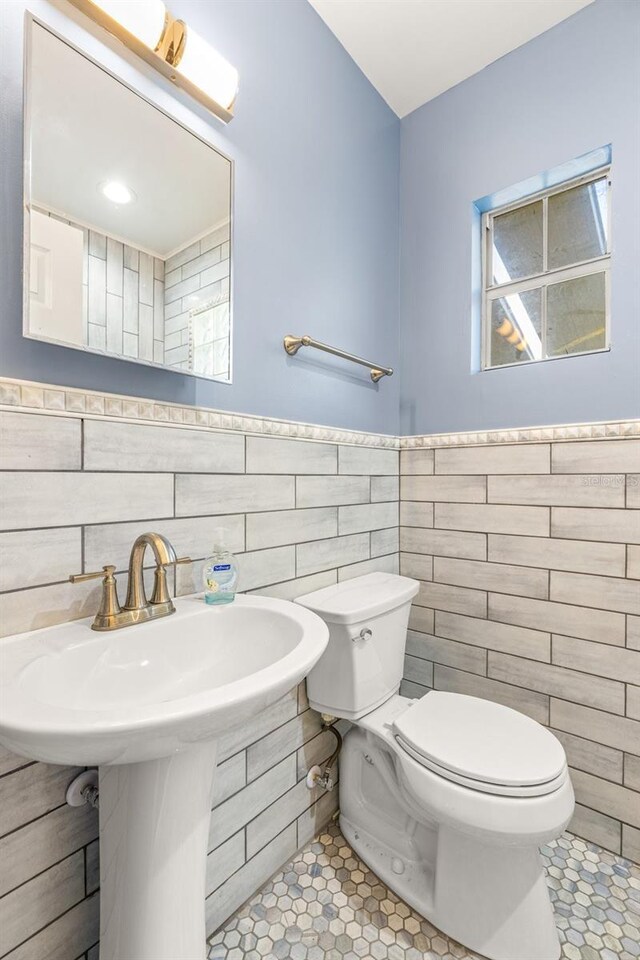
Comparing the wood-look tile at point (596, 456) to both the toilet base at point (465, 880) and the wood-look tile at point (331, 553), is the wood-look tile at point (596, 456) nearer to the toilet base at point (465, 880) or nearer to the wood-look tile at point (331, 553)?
the wood-look tile at point (331, 553)

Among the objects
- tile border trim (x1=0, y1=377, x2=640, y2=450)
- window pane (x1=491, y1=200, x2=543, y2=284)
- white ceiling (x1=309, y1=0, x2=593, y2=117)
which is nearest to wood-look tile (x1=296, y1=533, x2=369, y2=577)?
tile border trim (x1=0, y1=377, x2=640, y2=450)

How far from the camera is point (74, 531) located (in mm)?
862

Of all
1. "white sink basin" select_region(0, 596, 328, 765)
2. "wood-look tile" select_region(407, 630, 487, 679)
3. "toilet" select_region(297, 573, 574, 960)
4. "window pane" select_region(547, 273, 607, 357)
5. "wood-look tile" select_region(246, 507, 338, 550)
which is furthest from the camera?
"wood-look tile" select_region(407, 630, 487, 679)

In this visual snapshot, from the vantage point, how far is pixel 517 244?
1.71 metres

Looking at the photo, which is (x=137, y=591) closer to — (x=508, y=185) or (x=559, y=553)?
(x=559, y=553)

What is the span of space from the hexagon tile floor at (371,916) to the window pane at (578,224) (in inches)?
76.4

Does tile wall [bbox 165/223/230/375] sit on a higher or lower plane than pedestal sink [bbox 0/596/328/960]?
higher

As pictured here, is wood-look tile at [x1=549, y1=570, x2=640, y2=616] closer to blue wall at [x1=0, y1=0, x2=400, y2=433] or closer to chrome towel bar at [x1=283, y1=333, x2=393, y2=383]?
blue wall at [x1=0, y1=0, x2=400, y2=433]

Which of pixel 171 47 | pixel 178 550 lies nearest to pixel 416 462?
pixel 178 550

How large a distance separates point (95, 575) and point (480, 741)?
102 cm

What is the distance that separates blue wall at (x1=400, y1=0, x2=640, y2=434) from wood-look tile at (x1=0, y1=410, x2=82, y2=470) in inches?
51.7

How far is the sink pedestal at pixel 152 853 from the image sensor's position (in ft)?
2.45

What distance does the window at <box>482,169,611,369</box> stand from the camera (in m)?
1.51

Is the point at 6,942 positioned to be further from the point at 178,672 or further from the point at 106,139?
the point at 106,139
